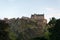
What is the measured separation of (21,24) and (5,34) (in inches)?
1960

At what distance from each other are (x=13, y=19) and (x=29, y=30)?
19646mm

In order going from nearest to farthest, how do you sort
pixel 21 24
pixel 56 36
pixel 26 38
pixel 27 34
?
pixel 56 36 < pixel 26 38 < pixel 27 34 < pixel 21 24

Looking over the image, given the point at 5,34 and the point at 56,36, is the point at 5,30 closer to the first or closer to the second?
the point at 5,34

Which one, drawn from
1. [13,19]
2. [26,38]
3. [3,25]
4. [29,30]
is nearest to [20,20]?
[13,19]

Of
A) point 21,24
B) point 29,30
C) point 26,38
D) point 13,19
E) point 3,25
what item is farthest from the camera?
point 13,19

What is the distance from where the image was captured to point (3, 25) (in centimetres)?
6291

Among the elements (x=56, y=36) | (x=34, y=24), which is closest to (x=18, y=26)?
(x=34, y=24)

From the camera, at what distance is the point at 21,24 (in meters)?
109

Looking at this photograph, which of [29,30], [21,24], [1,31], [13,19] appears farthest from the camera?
[13,19]

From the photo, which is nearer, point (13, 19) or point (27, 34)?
point (27, 34)

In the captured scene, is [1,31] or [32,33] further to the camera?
[32,33]

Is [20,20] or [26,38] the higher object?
[20,20]

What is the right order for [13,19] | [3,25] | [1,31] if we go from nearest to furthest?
[1,31]
[3,25]
[13,19]

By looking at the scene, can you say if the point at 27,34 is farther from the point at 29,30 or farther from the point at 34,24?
the point at 34,24
